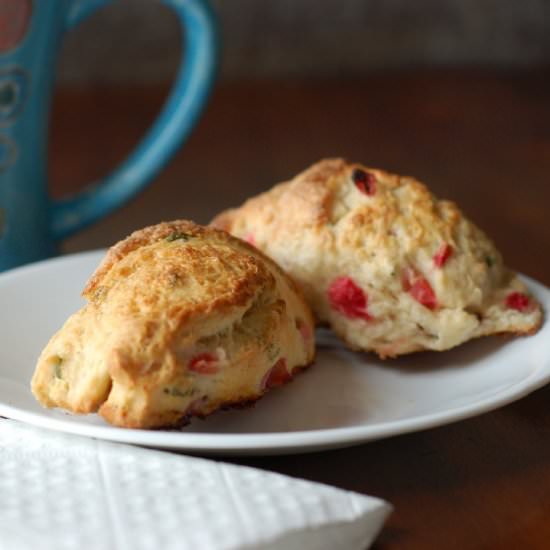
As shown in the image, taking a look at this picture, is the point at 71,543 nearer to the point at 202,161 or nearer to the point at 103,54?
the point at 202,161

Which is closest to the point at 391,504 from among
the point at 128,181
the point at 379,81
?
the point at 128,181

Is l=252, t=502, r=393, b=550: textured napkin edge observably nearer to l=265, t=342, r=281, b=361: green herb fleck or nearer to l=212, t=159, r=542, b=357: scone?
l=265, t=342, r=281, b=361: green herb fleck

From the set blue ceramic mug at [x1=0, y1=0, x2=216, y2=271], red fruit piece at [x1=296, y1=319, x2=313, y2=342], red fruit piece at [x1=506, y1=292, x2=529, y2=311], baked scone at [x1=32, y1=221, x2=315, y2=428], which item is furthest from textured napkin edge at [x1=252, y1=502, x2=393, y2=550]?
blue ceramic mug at [x1=0, y1=0, x2=216, y2=271]

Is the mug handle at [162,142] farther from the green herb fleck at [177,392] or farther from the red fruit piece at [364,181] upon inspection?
the green herb fleck at [177,392]

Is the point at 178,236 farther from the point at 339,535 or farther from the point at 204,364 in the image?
the point at 339,535

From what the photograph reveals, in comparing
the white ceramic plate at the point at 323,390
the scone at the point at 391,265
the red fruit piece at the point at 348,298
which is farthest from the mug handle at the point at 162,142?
the red fruit piece at the point at 348,298
